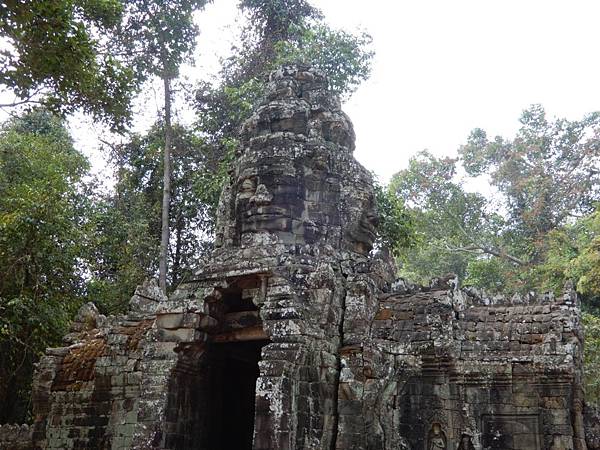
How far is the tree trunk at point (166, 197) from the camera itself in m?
17.2

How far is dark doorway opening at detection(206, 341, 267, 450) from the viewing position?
365 inches

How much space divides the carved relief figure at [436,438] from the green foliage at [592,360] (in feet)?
24.5

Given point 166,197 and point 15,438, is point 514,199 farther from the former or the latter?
point 15,438

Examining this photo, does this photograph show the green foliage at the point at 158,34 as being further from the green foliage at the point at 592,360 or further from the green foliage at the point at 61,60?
the green foliage at the point at 592,360

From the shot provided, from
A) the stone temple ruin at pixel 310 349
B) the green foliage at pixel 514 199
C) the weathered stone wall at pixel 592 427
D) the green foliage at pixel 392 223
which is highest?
the green foliage at pixel 514 199

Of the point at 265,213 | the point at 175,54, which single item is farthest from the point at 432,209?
the point at 265,213

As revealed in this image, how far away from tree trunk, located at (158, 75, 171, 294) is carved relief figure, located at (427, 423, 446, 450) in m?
10.2

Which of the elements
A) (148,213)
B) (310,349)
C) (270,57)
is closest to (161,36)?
(270,57)

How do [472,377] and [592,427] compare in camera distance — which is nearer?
[592,427]

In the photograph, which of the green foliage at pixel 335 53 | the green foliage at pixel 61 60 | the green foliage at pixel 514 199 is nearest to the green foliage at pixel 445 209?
the green foliage at pixel 514 199

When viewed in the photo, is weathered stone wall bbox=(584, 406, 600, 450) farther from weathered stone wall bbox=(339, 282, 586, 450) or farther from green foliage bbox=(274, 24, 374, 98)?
green foliage bbox=(274, 24, 374, 98)

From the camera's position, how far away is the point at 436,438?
7.98m

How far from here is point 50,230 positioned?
14797 mm

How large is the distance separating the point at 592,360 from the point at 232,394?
9329mm
